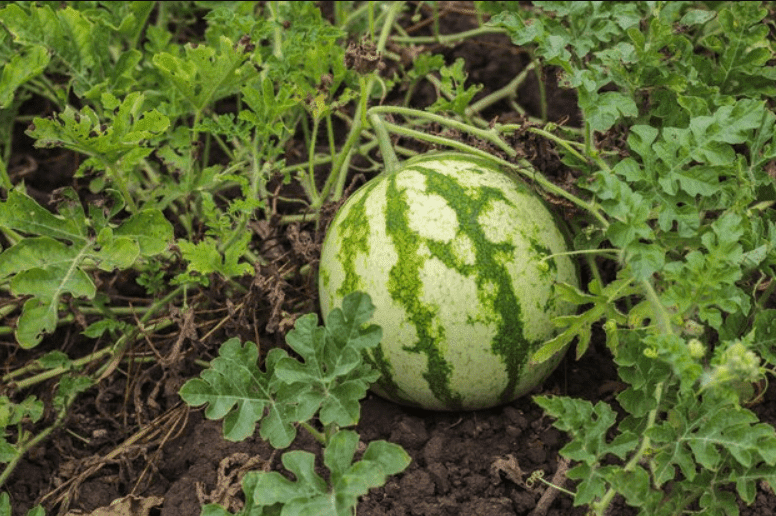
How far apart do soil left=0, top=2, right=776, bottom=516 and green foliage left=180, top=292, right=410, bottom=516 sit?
0.37 m

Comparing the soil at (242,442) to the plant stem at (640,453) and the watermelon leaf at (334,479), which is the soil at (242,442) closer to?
the plant stem at (640,453)

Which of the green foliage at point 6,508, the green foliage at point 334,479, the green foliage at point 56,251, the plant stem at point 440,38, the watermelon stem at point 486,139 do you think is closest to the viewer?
the green foliage at point 334,479

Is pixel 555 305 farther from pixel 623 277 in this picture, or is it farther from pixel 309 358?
pixel 309 358

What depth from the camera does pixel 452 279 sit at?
253 cm

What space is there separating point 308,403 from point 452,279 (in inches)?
21.4

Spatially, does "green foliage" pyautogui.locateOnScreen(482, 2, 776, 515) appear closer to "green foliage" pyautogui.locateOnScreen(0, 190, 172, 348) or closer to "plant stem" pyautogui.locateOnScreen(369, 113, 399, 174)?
"plant stem" pyautogui.locateOnScreen(369, 113, 399, 174)

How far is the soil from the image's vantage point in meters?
2.59

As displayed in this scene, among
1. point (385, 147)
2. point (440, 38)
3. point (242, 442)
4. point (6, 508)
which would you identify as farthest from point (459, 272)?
point (440, 38)

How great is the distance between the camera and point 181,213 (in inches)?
133

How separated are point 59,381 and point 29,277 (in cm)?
52

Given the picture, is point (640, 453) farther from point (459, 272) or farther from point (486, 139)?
point (486, 139)

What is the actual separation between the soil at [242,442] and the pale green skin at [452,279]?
0.15 m

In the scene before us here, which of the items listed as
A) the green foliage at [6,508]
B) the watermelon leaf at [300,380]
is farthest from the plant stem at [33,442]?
the watermelon leaf at [300,380]

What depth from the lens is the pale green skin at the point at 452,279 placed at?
2.53 m
